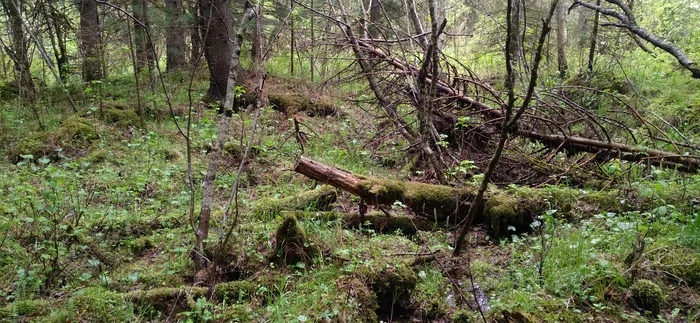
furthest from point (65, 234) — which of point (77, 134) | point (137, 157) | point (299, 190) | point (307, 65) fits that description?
point (307, 65)

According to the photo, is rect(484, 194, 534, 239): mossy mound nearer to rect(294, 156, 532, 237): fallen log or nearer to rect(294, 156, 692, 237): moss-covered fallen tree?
rect(294, 156, 692, 237): moss-covered fallen tree

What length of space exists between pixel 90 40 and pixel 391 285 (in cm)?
1004

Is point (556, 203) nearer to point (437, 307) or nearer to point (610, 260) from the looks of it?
point (610, 260)

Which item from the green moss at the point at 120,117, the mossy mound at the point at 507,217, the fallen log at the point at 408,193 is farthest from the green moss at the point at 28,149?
the mossy mound at the point at 507,217

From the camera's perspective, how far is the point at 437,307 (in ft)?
10.9

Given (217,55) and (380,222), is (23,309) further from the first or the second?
(217,55)

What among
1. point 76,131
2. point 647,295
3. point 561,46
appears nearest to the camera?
point 647,295

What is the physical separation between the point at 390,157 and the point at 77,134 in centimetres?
520

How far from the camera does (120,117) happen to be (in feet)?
27.0

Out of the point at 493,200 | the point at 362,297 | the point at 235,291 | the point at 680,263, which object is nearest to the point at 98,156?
the point at 235,291

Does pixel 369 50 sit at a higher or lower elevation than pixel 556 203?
higher

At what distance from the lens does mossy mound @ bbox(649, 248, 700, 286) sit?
321cm

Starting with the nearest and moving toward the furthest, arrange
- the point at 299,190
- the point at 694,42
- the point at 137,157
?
the point at 299,190 → the point at 137,157 → the point at 694,42

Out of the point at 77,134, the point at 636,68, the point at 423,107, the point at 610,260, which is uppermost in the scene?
the point at 636,68
